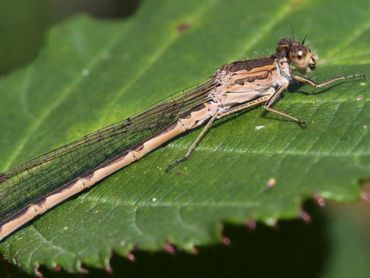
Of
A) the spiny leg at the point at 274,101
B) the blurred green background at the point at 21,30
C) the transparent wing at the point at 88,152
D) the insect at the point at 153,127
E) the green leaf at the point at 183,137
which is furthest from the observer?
the blurred green background at the point at 21,30

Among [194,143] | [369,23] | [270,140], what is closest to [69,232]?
[194,143]

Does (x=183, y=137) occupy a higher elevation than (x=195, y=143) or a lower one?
higher

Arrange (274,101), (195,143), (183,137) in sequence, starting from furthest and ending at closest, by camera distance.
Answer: (183,137)
(274,101)
(195,143)

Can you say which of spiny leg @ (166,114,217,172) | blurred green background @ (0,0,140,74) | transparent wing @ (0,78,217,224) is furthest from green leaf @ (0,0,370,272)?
blurred green background @ (0,0,140,74)

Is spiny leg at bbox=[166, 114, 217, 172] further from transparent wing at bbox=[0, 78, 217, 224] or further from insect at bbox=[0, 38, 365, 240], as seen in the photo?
transparent wing at bbox=[0, 78, 217, 224]

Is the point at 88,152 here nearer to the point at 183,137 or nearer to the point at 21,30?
the point at 183,137

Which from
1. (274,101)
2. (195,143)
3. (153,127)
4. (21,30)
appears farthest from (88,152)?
(21,30)

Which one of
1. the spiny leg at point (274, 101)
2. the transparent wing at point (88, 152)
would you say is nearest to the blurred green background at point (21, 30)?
the transparent wing at point (88, 152)

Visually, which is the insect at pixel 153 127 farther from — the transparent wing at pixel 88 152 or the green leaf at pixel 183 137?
the green leaf at pixel 183 137
